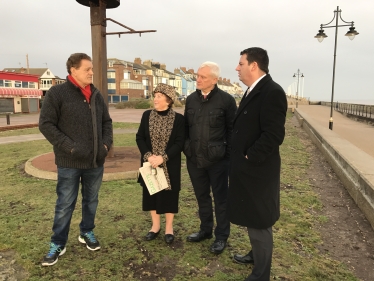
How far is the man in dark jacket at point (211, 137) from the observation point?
3.28m

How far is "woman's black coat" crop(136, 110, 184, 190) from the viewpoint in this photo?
3.43m

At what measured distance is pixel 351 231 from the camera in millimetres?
4082

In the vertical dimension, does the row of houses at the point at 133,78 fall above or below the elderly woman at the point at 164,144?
above

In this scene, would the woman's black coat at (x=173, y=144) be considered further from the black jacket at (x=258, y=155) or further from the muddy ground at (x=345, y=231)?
the muddy ground at (x=345, y=231)

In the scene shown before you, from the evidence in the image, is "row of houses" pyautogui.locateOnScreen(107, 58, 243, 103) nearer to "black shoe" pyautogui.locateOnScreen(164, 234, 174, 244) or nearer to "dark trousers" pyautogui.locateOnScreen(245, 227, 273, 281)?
"black shoe" pyautogui.locateOnScreen(164, 234, 174, 244)

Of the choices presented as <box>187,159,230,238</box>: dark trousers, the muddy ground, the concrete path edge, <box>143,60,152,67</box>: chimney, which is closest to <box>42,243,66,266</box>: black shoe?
<box>187,159,230,238</box>: dark trousers

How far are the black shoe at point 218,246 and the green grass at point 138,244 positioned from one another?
6 cm

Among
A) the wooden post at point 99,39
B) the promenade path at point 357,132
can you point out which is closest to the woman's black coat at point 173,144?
the wooden post at point 99,39

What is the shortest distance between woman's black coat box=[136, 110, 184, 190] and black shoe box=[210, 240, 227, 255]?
2.49 ft

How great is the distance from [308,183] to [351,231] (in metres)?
2.29

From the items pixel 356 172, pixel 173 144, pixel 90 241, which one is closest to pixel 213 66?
pixel 173 144

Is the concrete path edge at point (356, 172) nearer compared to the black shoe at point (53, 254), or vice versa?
the black shoe at point (53, 254)

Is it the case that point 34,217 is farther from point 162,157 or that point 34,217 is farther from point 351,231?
point 351,231

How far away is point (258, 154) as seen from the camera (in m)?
2.41
